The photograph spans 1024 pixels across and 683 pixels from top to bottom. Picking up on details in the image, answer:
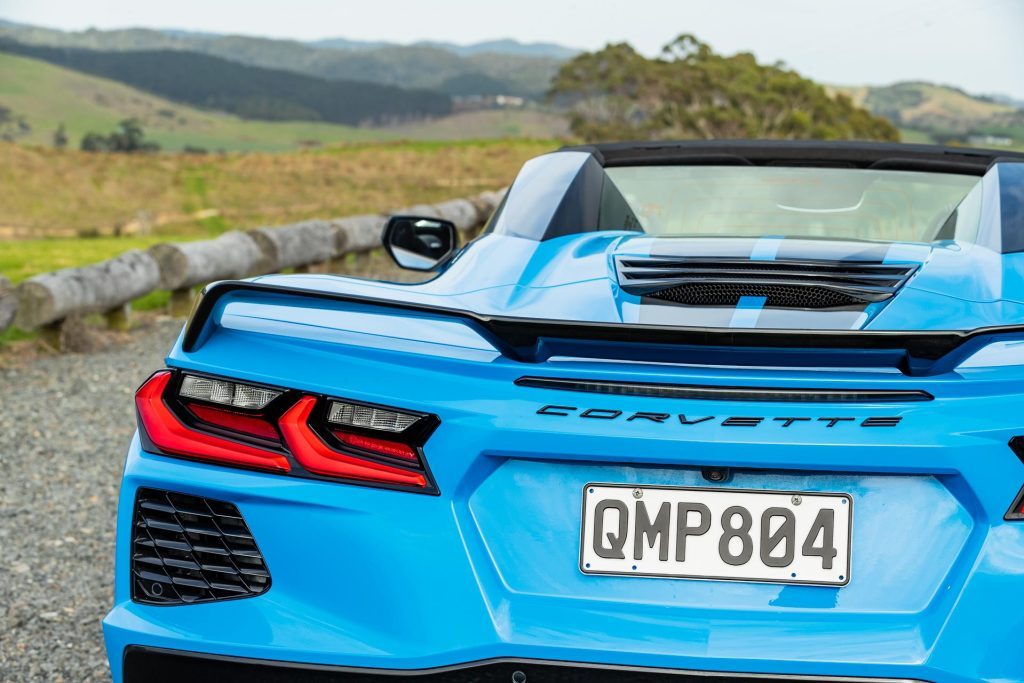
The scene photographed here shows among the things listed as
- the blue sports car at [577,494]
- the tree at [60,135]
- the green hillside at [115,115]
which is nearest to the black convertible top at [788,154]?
the blue sports car at [577,494]

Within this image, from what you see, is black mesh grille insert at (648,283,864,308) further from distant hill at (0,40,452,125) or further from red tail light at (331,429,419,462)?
distant hill at (0,40,452,125)

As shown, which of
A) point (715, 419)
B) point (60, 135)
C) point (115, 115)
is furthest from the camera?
point (115, 115)

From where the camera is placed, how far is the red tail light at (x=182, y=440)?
194 centimetres

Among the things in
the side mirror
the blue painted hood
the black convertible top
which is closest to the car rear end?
the blue painted hood

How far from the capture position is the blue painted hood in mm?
2025

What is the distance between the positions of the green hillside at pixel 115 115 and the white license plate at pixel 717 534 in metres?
96.2

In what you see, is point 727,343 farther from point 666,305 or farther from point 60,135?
point 60,135

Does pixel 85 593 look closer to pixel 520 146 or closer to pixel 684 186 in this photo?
pixel 684 186

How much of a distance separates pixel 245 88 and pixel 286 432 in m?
133

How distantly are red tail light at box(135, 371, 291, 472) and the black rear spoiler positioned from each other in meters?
0.34

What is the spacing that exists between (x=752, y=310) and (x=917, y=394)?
34 centimetres

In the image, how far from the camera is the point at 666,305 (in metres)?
2.11

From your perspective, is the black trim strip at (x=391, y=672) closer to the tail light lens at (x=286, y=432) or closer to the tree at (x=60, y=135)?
the tail light lens at (x=286, y=432)

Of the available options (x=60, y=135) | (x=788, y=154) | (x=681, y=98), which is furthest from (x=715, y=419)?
(x=60, y=135)
